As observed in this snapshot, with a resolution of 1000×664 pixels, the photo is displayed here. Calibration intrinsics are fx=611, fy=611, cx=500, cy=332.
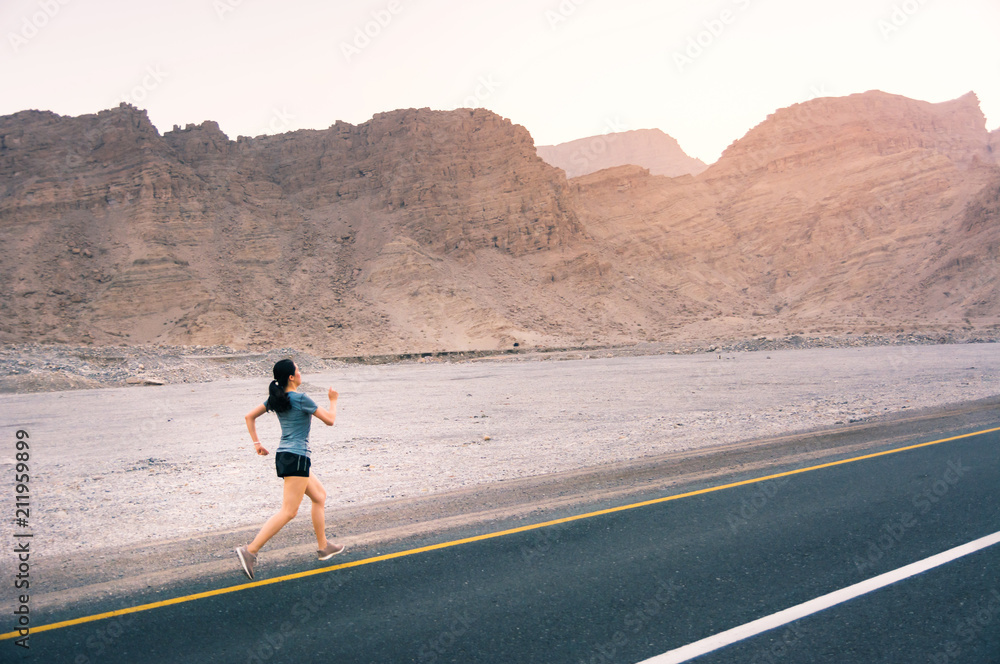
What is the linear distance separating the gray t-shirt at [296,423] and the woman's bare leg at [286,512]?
27 centimetres

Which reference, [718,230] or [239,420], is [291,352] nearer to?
[239,420]

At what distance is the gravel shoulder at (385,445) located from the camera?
6656 mm

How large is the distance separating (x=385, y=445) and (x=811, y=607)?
9.28 metres

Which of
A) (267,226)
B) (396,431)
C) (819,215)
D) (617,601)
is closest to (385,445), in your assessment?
(396,431)

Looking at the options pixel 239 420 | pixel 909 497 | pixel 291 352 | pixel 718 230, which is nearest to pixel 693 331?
pixel 718 230

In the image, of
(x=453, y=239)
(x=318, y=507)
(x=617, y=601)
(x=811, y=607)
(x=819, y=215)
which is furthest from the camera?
(x=819, y=215)

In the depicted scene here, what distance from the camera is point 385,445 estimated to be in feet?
40.7

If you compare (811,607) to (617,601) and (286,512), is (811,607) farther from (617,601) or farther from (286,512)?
(286,512)

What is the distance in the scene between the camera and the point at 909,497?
674 centimetres

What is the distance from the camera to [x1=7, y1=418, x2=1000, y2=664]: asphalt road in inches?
153

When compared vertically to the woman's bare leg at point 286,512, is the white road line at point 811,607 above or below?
below

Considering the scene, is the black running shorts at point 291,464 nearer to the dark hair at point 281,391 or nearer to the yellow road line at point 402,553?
the dark hair at point 281,391

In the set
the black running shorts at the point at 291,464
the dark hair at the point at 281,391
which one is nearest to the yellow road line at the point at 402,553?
the black running shorts at the point at 291,464

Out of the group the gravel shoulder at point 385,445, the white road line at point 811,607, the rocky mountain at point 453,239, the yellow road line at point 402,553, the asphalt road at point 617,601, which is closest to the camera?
the white road line at point 811,607
